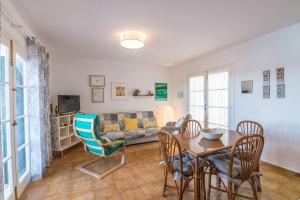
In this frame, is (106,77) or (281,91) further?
(106,77)

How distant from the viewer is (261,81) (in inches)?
116

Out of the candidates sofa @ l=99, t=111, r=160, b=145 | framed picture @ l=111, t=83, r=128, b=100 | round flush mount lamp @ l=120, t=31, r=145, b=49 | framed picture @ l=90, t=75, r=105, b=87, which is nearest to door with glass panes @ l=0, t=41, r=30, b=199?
round flush mount lamp @ l=120, t=31, r=145, b=49

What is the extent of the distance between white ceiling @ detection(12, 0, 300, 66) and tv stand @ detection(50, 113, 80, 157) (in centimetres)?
160

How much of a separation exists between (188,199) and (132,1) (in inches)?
97.8

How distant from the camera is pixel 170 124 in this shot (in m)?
4.17

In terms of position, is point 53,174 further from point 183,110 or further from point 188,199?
point 183,110

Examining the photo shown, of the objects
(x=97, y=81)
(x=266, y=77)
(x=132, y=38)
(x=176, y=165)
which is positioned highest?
(x=132, y=38)

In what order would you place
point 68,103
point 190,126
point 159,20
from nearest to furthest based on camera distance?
point 159,20
point 190,126
point 68,103

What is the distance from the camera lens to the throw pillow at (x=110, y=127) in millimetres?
4141

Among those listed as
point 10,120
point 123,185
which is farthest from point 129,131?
point 10,120

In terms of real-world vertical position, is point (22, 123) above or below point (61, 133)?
above

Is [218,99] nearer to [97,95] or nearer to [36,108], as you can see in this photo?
[97,95]

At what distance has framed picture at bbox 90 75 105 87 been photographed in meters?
4.51

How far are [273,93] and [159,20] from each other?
2.33 m
